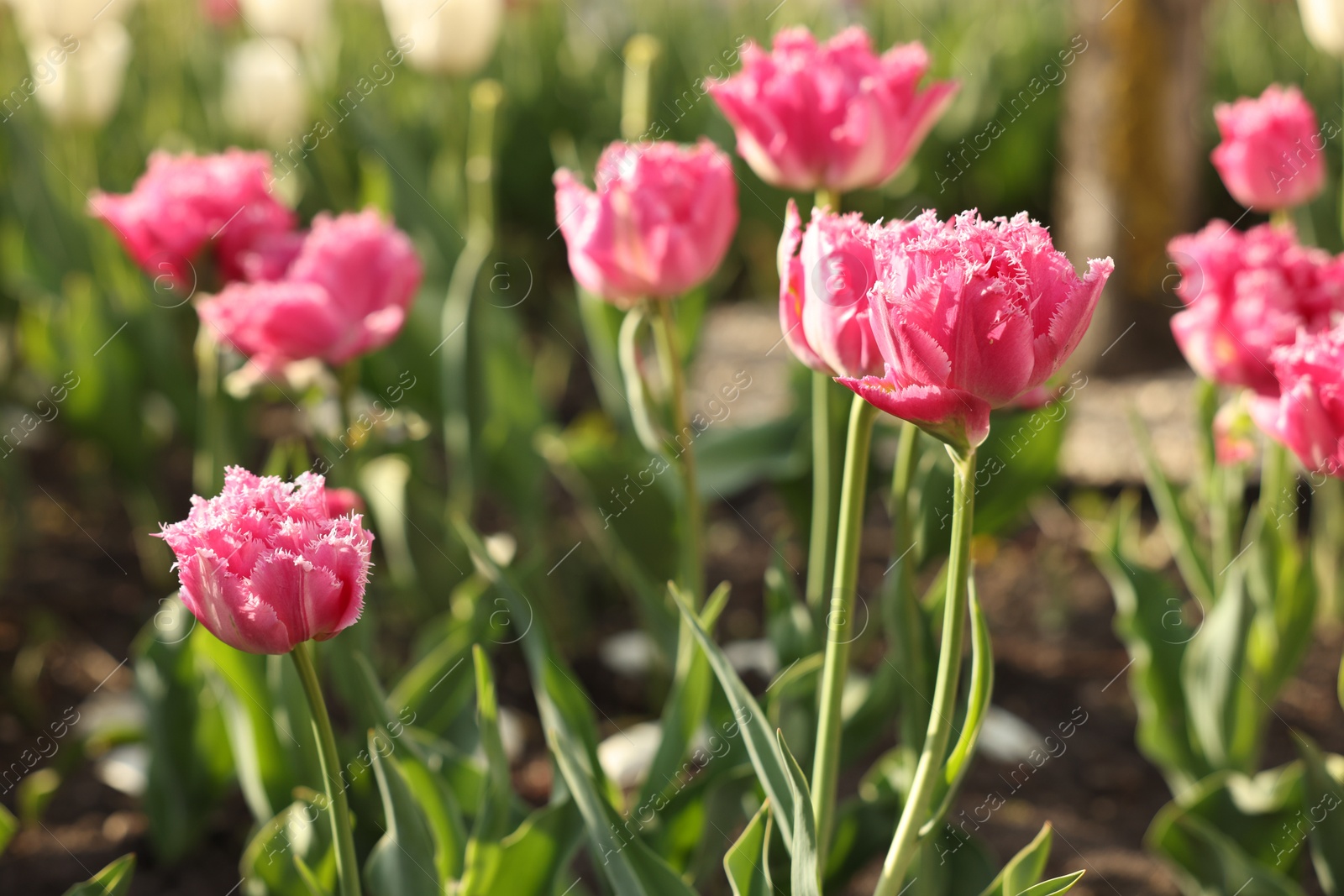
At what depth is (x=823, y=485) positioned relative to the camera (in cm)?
114

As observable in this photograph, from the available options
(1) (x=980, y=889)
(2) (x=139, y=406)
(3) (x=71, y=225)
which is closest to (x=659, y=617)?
(1) (x=980, y=889)

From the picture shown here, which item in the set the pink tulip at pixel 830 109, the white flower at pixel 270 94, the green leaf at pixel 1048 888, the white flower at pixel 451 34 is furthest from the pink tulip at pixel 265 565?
the white flower at pixel 270 94

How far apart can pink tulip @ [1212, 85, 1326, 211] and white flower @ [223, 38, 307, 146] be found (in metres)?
1.94

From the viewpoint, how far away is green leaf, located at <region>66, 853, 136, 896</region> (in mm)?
829

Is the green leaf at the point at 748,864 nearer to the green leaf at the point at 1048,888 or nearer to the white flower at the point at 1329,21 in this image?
the green leaf at the point at 1048,888

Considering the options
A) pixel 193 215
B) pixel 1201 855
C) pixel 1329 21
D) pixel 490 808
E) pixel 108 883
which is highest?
pixel 193 215

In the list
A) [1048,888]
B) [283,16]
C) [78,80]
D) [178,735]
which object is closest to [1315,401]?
[1048,888]

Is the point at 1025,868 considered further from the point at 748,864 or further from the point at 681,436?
the point at 681,436

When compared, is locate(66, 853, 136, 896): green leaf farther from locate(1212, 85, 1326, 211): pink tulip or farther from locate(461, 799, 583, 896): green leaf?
locate(1212, 85, 1326, 211): pink tulip

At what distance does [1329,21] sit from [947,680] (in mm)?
1345

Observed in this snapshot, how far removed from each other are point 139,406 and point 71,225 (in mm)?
421

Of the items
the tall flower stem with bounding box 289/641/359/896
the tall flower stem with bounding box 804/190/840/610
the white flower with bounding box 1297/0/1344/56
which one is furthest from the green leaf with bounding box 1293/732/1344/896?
the white flower with bounding box 1297/0/1344/56

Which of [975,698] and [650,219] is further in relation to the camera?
[650,219]

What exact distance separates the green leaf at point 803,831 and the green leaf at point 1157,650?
2.33 ft
